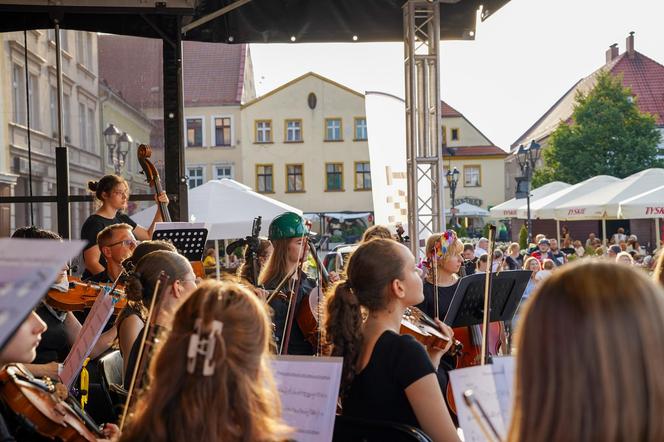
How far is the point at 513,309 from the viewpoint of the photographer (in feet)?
17.9

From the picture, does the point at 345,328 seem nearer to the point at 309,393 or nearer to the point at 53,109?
the point at 309,393

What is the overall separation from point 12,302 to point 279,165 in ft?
153

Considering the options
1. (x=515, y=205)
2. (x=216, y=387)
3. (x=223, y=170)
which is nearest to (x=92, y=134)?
(x=216, y=387)

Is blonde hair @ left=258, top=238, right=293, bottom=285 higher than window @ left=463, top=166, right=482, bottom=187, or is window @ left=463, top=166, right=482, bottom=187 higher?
window @ left=463, top=166, right=482, bottom=187

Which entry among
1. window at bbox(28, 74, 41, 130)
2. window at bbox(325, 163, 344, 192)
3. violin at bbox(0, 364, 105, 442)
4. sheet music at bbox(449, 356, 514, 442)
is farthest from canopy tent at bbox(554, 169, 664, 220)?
window at bbox(325, 163, 344, 192)

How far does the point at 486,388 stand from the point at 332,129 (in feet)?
150

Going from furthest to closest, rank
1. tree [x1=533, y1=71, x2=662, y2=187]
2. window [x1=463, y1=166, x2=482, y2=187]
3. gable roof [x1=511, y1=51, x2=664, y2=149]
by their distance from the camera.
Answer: window [x1=463, y1=166, x2=482, y2=187], gable roof [x1=511, y1=51, x2=664, y2=149], tree [x1=533, y1=71, x2=662, y2=187]

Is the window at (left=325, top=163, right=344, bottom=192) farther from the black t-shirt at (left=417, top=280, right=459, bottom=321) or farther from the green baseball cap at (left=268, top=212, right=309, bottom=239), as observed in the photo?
the green baseball cap at (left=268, top=212, right=309, bottom=239)

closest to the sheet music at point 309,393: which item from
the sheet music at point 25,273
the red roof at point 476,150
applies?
the sheet music at point 25,273

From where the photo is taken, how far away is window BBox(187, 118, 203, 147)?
47562 millimetres

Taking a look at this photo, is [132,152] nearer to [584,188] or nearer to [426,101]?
[426,101]

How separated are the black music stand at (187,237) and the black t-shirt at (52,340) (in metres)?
1.22

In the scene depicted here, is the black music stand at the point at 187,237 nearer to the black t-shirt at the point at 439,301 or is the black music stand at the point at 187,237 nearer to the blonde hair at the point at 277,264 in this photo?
the blonde hair at the point at 277,264

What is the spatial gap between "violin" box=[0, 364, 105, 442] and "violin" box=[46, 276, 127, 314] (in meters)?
1.69
